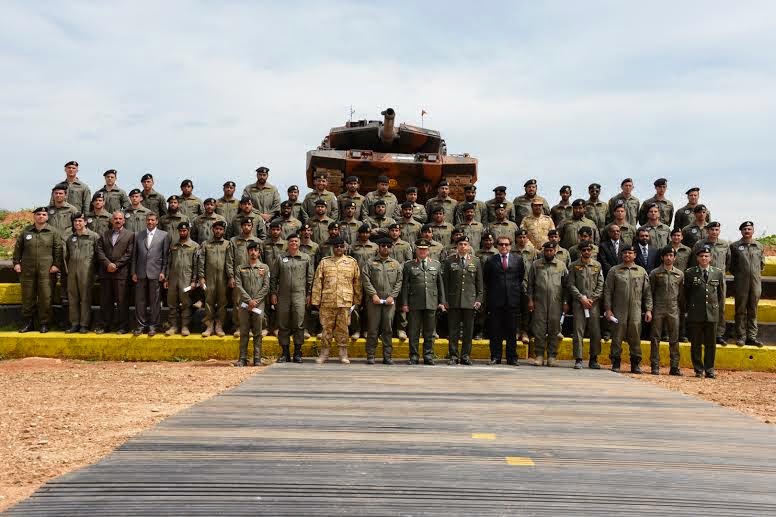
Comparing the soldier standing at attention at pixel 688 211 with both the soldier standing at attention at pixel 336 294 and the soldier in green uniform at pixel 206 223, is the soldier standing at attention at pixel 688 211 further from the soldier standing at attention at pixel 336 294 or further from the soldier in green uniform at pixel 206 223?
the soldier in green uniform at pixel 206 223

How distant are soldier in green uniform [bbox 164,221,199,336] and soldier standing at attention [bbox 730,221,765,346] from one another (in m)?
7.40

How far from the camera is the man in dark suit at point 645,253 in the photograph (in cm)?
1076

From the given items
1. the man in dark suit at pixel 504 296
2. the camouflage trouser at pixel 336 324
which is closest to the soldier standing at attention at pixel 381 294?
the camouflage trouser at pixel 336 324

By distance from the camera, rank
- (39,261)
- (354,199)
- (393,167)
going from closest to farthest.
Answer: (39,261)
(354,199)
(393,167)

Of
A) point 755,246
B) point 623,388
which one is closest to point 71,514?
point 623,388

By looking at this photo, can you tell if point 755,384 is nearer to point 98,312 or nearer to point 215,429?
point 215,429

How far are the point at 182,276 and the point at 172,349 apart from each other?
0.98 m

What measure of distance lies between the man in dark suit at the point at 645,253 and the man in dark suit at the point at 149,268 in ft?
21.0

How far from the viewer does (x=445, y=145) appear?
1673 cm

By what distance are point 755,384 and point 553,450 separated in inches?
228

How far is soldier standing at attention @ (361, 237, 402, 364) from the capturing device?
1009 centimetres

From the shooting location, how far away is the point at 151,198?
12.2m

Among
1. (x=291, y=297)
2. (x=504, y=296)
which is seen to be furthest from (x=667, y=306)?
(x=291, y=297)

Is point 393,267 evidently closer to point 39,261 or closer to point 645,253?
point 645,253
